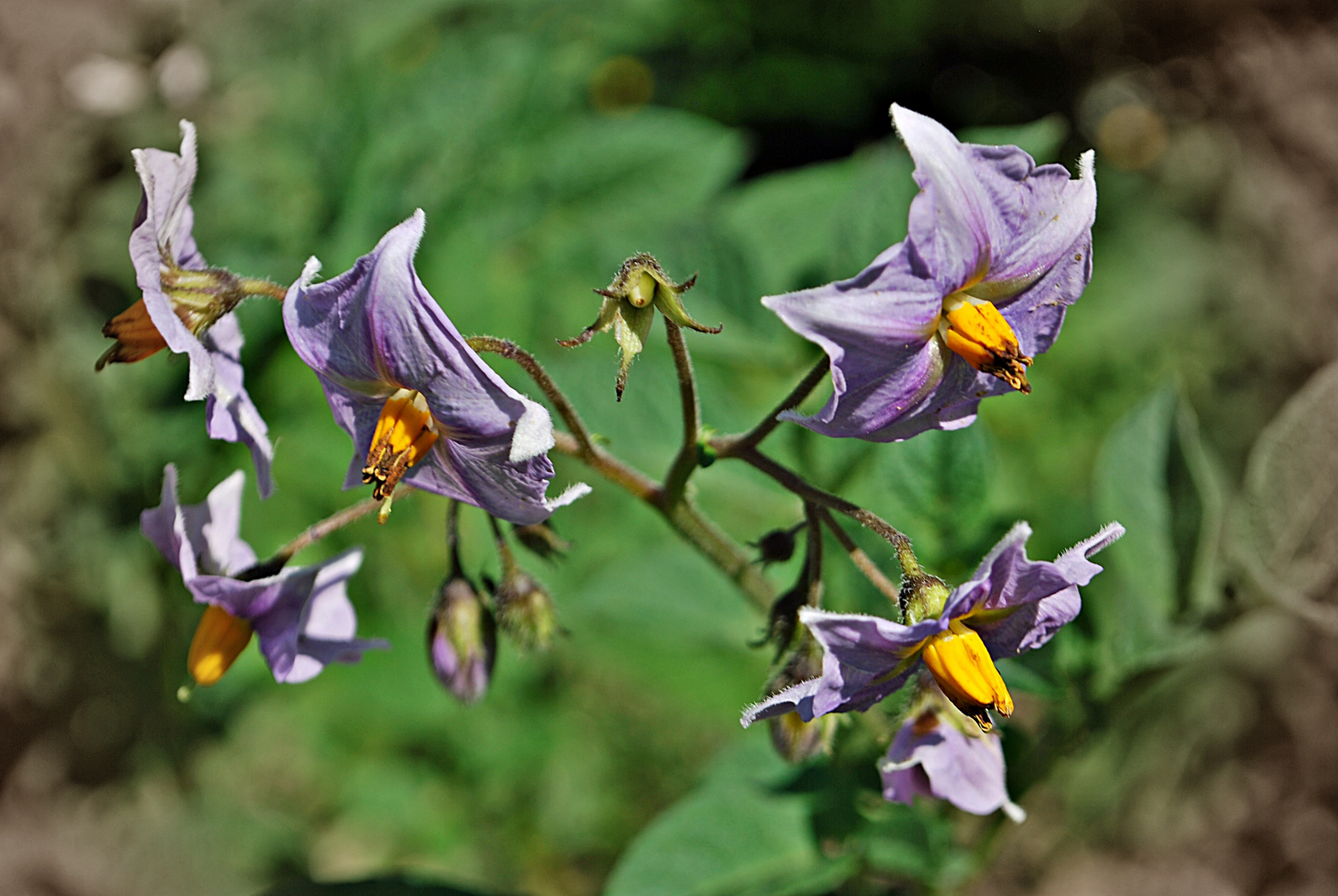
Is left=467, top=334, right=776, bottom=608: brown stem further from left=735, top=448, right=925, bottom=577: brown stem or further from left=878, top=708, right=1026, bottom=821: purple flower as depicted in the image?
left=878, top=708, right=1026, bottom=821: purple flower

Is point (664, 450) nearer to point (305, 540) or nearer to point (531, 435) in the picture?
point (305, 540)

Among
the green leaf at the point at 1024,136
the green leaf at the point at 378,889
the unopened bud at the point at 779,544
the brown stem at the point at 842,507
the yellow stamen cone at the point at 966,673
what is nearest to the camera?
the yellow stamen cone at the point at 966,673

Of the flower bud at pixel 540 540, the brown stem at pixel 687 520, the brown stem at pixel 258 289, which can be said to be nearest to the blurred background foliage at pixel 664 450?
the brown stem at pixel 687 520

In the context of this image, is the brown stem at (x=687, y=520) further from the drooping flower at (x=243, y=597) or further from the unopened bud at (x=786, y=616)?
the drooping flower at (x=243, y=597)

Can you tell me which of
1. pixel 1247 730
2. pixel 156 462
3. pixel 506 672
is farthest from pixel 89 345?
pixel 1247 730

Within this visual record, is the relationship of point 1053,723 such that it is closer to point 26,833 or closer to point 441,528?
point 441,528

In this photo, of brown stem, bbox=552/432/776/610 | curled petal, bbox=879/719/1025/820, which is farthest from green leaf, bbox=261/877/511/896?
curled petal, bbox=879/719/1025/820
